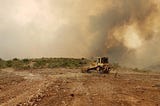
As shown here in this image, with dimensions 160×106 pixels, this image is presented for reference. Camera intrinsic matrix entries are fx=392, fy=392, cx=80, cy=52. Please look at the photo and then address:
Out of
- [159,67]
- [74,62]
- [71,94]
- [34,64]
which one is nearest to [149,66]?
[159,67]

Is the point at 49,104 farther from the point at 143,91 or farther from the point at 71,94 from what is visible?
the point at 143,91

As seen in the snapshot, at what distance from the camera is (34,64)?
79375mm

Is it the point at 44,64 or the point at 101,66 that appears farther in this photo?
the point at 44,64

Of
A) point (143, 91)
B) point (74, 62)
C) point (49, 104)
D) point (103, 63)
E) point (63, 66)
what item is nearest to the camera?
point (49, 104)

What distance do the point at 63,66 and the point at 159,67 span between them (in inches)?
747

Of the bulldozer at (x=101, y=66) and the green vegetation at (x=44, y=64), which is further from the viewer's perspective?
the green vegetation at (x=44, y=64)

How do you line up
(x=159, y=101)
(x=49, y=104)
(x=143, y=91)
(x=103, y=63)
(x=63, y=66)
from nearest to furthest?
1. (x=49, y=104)
2. (x=159, y=101)
3. (x=143, y=91)
4. (x=103, y=63)
5. (x=63, y=66)

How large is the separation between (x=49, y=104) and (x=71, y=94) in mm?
5033

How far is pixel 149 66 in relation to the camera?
263 ft

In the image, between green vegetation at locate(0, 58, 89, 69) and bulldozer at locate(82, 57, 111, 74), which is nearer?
bulldozer at locate(82, 57, 111, 74)

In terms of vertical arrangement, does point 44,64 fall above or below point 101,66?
above

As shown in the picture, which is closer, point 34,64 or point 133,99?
point 133,99

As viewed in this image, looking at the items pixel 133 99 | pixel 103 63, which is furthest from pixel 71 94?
pixel 103 63

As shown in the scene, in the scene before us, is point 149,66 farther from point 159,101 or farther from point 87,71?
point 159,101
